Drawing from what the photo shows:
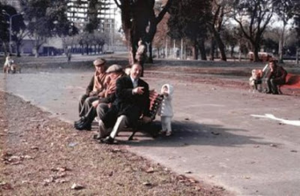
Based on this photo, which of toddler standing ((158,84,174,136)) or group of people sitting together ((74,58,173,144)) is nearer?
group of people sitting together ((74,58,173,144))

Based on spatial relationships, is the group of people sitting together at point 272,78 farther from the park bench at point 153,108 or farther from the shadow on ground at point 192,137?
the park bench at point 153,108

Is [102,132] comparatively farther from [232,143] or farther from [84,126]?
[232,143]

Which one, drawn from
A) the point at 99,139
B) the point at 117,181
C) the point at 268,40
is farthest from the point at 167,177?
the point at 268,40

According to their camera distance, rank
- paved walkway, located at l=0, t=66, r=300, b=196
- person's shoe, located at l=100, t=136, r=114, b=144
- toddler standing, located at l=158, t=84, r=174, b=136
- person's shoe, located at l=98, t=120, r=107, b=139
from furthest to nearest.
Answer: toddler standing, located at l=158, t=84, r=174, b=136 → person's shoe, located at l=98, t=120, r=107, b=139 → person's shoe, located at l=100, t=136, r=114, b=144 → paved walkway, located at l=0, t=66, r=300, b=196

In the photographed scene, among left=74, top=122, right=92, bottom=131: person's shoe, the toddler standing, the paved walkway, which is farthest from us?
left=74, top=122, right=92, bottom=131: person's shoe

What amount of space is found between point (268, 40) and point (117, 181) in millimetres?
78847

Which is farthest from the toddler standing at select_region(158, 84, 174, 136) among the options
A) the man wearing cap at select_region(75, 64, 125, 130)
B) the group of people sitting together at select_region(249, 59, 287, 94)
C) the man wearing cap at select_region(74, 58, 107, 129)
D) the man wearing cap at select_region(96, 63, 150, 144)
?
the group of people sitting together at select_region(249, 59, 287, 94)

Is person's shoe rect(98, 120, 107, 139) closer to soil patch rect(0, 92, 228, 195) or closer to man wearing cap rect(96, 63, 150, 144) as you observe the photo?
man wearing cap rect(96, 63, 150, 144)

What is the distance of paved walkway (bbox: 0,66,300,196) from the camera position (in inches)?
232

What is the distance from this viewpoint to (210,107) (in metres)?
12.5

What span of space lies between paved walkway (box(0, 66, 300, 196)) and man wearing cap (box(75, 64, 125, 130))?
67 cm

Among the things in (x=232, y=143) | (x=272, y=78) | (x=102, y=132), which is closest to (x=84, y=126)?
(x=102, y=132)

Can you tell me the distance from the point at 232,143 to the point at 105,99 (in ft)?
7.77

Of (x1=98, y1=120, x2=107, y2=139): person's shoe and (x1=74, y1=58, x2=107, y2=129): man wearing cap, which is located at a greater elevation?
(x1=74, y1=58, x2=107, y2=129): man wearing cap
